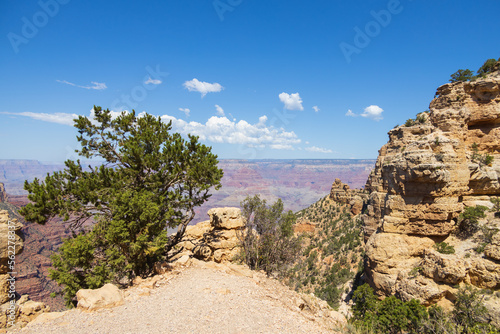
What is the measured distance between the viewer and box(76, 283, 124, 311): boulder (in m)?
9.31

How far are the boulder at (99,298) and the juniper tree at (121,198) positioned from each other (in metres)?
2.50

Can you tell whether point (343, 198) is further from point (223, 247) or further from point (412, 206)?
point (223, 247)

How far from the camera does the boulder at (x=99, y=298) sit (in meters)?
9.31

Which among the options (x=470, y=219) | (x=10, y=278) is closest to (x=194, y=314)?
(x=10, y=278)

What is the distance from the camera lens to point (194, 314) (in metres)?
9.36

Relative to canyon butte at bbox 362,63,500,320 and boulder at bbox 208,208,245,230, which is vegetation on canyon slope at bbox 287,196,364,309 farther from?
boulder at bbox 208,208,245,230

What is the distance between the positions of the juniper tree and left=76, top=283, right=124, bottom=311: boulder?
250 cm

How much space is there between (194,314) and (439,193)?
64.3 ft

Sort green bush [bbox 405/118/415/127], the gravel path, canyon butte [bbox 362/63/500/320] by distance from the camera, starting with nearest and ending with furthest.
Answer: the gravel path
canyon butte [bbox 362/63/500/320]
green bush [bbox 405/118/415/127]

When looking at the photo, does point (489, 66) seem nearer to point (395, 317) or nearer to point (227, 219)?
point (395, 317)

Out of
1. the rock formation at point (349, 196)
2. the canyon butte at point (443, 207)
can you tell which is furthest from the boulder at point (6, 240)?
the rock formation at point (349, 196)

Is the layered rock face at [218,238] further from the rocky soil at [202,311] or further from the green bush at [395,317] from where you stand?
the green bush at [395,317]

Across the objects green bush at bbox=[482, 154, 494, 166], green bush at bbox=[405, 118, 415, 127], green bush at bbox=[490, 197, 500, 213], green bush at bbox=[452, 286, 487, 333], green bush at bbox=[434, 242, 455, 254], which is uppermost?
green bush at bbox=[405, 118, 415, 127]

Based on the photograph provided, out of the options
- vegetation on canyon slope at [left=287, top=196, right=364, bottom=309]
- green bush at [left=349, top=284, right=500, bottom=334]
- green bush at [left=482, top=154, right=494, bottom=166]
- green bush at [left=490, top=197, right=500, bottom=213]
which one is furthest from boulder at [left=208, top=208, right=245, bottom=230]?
green bush at [left=482, top=154, right=494, bottom=166]
